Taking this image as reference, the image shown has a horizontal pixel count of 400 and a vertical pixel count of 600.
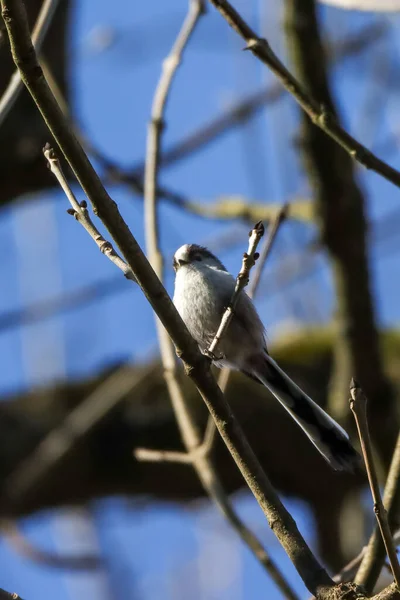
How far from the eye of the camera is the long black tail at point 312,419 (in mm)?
1938

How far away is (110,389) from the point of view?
3635mm

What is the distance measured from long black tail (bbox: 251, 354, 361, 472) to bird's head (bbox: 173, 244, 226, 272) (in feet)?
1.26

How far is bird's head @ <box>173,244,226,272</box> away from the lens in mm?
2532

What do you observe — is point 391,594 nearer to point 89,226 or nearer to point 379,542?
point 379,542

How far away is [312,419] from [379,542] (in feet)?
1.65

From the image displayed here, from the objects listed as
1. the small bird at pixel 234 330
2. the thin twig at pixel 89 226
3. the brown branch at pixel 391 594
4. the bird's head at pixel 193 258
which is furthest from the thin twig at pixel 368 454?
the bird's head at pixel 193 258

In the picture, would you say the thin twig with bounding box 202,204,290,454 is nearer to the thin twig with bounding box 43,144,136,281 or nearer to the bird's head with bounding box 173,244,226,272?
the bird's head with bounding box 173,244,226,272

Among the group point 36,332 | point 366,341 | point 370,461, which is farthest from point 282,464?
point 36,332

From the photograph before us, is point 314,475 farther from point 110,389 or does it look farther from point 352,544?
point 110,389

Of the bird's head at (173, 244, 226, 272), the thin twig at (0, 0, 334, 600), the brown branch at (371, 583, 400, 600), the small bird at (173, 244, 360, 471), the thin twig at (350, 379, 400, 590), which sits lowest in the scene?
the brown branch at (371, 583, 400, 600)

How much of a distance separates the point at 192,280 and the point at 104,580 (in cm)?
461

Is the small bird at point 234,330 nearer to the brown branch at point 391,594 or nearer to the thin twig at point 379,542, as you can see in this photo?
the thin twig at point 379,542

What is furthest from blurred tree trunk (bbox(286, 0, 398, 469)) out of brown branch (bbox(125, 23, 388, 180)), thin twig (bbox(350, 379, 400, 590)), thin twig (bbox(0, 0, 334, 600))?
thin twig (bbox(350, 379, 400, 590))

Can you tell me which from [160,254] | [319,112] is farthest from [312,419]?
[319,112]
